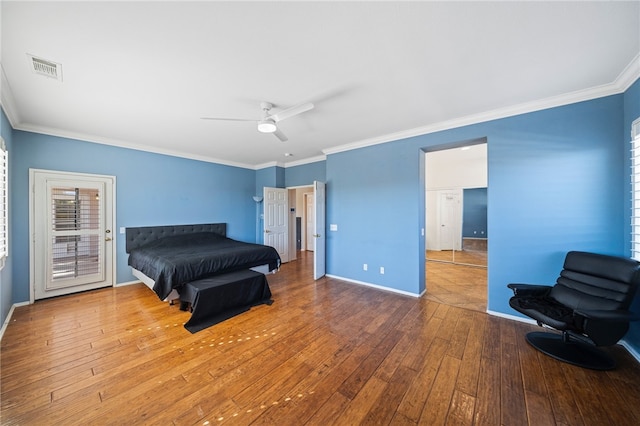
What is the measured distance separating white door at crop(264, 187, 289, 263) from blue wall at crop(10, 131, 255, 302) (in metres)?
0.73

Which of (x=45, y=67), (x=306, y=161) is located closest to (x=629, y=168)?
(x=306, y=161)

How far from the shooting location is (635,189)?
2162 millimetres

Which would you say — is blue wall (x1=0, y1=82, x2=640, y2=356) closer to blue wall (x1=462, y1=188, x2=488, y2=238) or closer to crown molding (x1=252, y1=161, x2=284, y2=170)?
crown molding (x1=252, y1=161, x2=284, y2=170)

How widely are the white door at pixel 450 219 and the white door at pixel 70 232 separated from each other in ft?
26.6

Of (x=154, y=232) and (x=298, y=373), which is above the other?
(x=154, y=232)

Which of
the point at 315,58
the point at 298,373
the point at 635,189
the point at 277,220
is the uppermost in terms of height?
the point at 315,58

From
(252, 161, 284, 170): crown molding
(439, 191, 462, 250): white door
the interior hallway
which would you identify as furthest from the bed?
(439, 191, 462, 250): white door

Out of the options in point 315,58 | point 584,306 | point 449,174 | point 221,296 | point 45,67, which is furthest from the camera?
point 449,174

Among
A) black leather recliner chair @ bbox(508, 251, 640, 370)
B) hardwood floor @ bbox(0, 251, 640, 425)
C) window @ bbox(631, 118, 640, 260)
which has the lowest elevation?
hardwood floor @ bbox(0, 251, 640, 425)

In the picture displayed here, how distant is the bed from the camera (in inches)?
123

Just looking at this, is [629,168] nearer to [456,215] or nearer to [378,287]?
[378,287]

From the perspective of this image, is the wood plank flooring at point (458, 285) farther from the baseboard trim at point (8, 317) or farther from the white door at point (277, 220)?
the baseboard trim at point (8, 317)

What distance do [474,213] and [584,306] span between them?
557 cm

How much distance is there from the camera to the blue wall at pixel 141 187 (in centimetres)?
333
